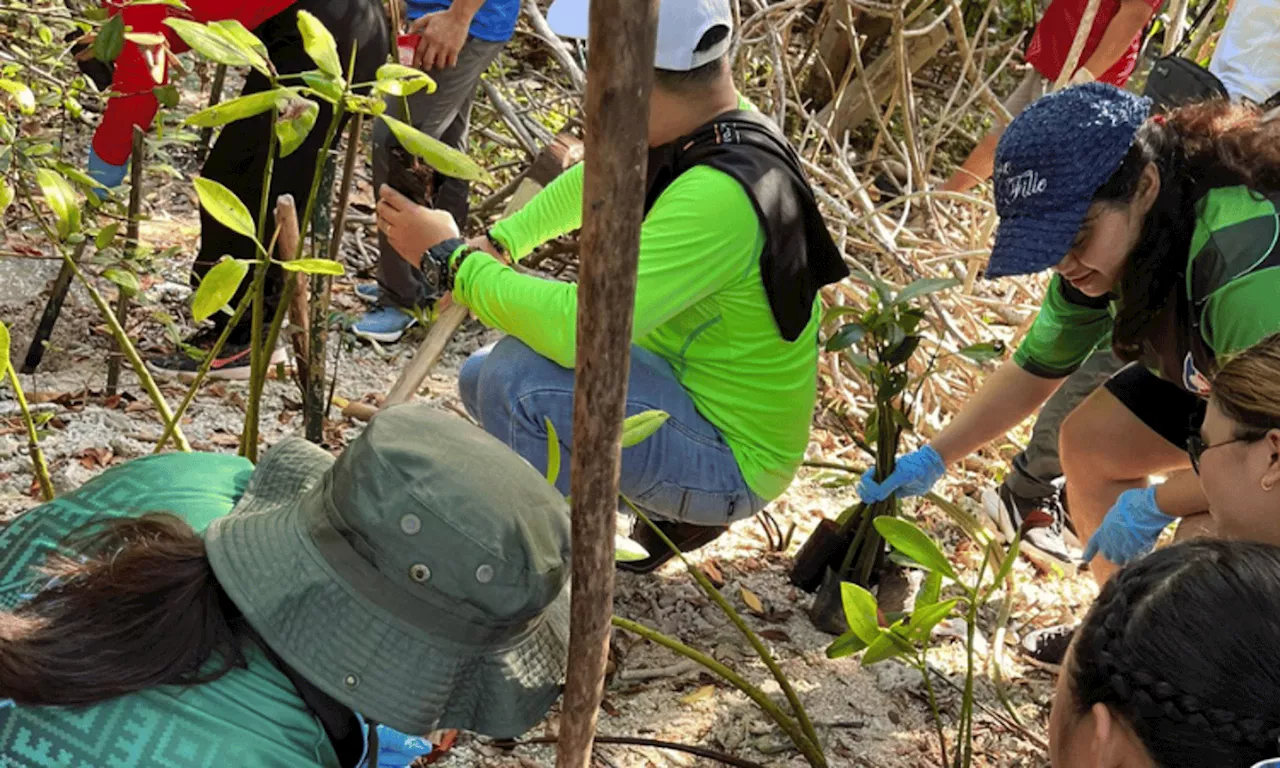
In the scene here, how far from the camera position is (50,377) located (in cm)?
267

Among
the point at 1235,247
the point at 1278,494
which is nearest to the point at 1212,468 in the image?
the point at 1278,494

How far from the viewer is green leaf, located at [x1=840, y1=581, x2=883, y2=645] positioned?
1.59 metres

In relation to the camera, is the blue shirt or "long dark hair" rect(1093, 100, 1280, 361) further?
the blue shirt

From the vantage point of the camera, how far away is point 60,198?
149 cm

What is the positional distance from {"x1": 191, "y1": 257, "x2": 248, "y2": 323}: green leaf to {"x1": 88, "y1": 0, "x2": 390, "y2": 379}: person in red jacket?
1.22 meters

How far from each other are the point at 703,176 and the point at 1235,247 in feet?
2.49

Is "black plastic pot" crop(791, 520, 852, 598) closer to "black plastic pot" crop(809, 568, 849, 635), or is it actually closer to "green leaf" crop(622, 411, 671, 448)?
"black plastic pot" crop(809, 568, 849, 635)

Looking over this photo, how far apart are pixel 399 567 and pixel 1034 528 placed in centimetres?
195

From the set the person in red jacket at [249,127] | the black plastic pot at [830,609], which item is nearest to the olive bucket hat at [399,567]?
the black plastic pot at [830,609]

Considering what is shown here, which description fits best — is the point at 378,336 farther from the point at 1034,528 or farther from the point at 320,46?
the point at 320,46

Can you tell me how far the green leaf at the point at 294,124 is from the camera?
1.43 meters

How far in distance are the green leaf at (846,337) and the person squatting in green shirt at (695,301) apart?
6cm

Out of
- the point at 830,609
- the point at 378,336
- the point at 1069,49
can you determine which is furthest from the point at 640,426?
the point at 1069,49

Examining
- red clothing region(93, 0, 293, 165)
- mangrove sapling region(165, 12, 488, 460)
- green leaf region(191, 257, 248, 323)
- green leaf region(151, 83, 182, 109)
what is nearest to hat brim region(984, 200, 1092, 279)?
mangrove sapling region(165, 12, 488, 460)
